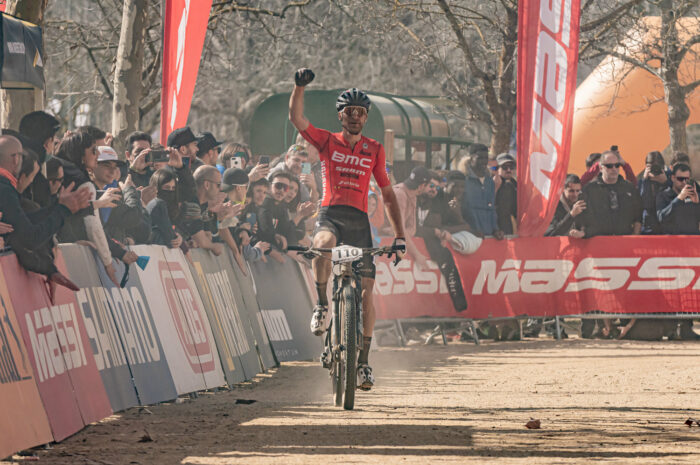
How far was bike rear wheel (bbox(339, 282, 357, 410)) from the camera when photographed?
9906 mm

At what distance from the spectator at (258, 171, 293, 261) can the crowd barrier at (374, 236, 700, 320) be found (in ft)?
11.1

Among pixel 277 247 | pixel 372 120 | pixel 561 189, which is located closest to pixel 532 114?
pixel 561 189

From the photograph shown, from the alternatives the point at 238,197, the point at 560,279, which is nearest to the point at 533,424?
the point at 238,197

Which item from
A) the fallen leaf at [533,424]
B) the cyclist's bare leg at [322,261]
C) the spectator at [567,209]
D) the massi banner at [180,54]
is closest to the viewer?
the fallen leaf at [533,424]

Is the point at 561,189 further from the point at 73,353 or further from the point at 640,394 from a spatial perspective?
the point at 73,353

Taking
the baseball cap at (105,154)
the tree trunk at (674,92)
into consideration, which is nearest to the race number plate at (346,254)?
the baseball cap at (105,154)

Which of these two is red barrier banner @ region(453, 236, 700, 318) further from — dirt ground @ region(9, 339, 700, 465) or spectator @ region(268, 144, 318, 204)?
dirt ground @ region(9, 339, 700, 465)

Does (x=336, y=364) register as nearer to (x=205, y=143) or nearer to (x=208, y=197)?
(x=208, y=197)

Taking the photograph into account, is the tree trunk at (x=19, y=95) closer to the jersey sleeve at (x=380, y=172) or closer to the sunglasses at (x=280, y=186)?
the sunglasses at (x=280, y=186)

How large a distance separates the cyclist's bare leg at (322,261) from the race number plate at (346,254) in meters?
0.29

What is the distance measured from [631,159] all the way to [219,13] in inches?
611

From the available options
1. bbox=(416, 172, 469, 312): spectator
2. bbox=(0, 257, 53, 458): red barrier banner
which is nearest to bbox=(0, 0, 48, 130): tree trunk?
bbox=(0, 257, 53, 458): red barrier banner

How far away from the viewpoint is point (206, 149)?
13875 mm

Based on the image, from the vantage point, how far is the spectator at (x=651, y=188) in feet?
64.4
